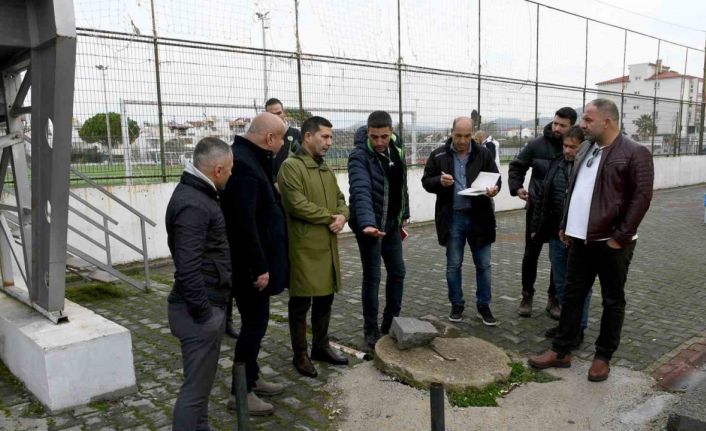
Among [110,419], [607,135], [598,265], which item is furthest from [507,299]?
[110,419]

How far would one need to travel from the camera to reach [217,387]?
12.1 ft

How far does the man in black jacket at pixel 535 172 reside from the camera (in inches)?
185

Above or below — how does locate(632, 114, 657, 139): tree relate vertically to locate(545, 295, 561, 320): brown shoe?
above

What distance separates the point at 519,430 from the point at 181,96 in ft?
21.2

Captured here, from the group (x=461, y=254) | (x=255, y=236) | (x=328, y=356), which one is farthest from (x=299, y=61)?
(x=255, y=236)

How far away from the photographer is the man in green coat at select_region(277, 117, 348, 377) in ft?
12.1

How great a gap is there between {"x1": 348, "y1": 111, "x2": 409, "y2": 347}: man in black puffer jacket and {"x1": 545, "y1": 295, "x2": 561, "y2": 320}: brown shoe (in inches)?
66.0

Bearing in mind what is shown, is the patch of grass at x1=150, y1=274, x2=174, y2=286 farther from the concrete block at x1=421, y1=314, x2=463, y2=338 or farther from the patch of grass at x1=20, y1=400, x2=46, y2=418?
the concrete block at x1=421, y1=314, x2=463, y2=338

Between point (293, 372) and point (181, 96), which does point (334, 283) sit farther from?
point (181, 96)

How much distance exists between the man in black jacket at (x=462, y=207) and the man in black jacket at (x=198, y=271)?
2.52m

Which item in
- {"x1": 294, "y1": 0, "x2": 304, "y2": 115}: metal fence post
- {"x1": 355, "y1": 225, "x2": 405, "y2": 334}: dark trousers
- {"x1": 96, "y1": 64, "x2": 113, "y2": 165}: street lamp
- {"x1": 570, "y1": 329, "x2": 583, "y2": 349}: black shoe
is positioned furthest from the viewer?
{"x1": 294, "y1": 0, "x2": 304, "y2": 115}: metal fence post

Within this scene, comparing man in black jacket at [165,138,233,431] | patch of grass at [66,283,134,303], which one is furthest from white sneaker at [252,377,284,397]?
patch of grass at [66,283,134,303]

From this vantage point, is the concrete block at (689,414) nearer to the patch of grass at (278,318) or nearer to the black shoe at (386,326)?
the black shoe at (386,326)

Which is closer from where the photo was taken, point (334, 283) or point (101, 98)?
point (334, 283)
